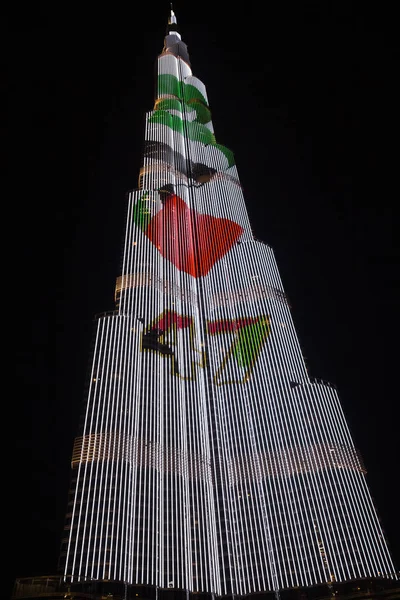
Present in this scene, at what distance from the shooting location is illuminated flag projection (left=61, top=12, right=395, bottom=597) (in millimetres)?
125438

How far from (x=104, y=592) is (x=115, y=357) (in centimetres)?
6454

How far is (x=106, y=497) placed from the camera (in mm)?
123938

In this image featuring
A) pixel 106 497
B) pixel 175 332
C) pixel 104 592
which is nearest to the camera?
pixel 104 592

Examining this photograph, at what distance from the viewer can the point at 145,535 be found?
418ft

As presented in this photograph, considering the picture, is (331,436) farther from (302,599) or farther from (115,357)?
(115,357)

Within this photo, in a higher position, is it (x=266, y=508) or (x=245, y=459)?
(x=245, y=459)

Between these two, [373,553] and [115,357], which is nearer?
[373,553]

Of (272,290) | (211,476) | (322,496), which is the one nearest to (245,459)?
(211,476)

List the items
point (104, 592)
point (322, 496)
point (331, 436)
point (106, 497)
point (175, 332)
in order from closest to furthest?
point (104, 592) → point (106, 497) → point (322, 496) → point (331, 436) → point (175, 332)

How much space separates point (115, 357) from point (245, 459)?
169ft

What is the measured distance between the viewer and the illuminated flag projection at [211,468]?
12544cm

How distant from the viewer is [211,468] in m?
155

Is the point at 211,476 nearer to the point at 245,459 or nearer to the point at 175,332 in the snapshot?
the point at 245,459

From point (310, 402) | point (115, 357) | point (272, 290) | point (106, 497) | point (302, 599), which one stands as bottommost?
point (302, 599)
